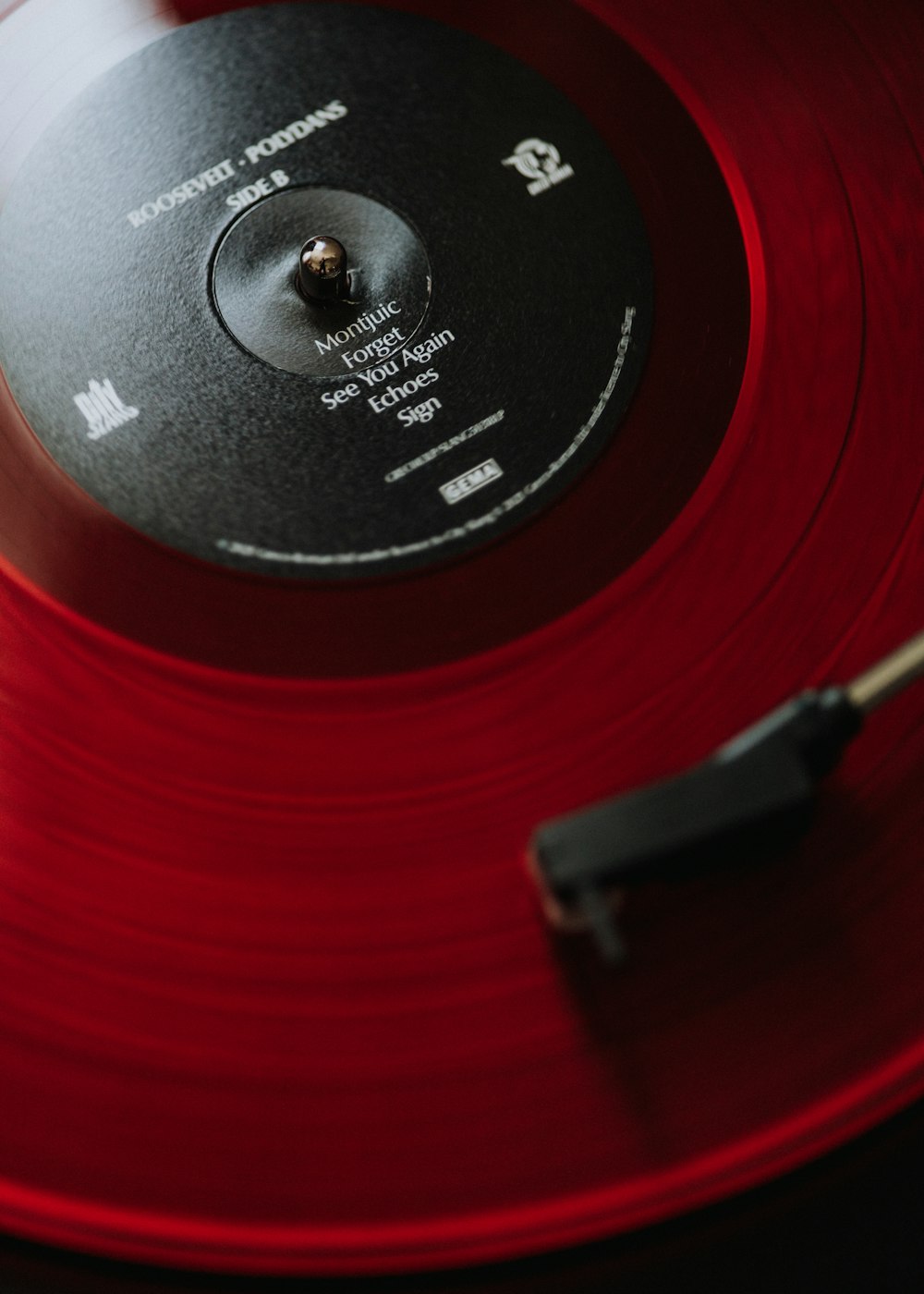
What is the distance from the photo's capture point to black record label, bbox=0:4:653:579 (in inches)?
25.0

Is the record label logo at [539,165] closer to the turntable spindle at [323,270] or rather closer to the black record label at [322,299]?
the black record label at [322,299]

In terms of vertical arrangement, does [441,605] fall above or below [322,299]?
below

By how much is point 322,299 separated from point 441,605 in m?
0.21

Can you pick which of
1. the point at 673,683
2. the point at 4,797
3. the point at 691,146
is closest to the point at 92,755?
the point at 4,797

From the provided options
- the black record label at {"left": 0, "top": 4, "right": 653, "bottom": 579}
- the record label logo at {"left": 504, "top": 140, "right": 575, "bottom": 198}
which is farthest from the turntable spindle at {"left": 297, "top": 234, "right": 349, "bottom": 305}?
the record label logo at {"left": 504, "top": 140, "right": 575, "bottom": 198}

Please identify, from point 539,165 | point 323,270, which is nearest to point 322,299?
point 323,270

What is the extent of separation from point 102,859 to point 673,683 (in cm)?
29

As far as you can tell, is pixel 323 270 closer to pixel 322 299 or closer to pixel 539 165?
pixel 322 299

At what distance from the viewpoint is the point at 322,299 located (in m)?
0.68

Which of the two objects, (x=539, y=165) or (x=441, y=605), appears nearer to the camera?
(x=441, y=605)

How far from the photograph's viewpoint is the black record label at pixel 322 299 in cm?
63

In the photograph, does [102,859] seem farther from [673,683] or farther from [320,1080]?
[673,683]

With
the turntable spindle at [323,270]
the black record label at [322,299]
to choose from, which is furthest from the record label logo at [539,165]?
the turntable spindle at [323,270]

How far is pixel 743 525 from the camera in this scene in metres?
0.62
